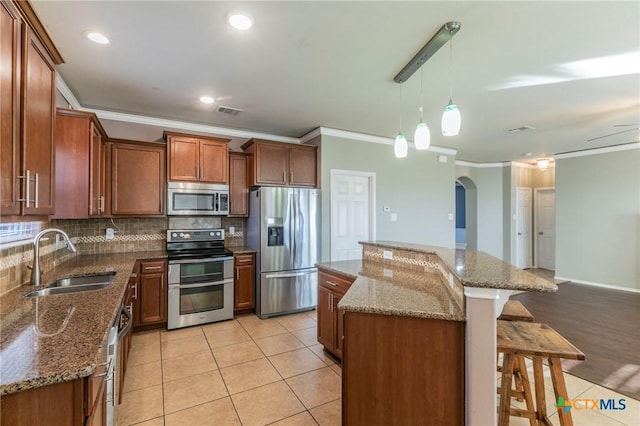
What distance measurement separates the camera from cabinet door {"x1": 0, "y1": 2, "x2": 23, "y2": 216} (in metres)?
1.24

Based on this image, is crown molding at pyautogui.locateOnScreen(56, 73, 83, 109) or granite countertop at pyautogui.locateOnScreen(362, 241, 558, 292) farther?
crown molding at pyautogui.locateOnScreen(56, 73, 83, 109)

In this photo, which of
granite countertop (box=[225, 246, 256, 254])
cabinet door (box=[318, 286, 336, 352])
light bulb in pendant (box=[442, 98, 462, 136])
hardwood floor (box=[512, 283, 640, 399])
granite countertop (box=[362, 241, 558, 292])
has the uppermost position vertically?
light bulb in pendant (box=[442, 98, 462, 136])

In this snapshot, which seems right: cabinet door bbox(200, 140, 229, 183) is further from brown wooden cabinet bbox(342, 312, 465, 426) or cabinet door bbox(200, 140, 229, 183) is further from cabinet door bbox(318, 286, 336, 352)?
brown wooden cabinet bbox(342, 312, 465, 426)

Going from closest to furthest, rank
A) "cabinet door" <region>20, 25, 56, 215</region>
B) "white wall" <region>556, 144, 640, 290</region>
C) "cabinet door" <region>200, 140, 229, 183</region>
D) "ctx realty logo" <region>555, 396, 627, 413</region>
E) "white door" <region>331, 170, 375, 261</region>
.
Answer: "cabinet door" <region>20, 25, 56, 215</region> → "ctx realty logo" <region>555, 396, 627, 413</region> → "cabinet door" <region>200, 140, 229, 183</region> → "white door" <region>331, 170, 375, 261</region> → "white wall" <region>556, 144, 640, 290</region>

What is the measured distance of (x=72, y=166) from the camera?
263cm

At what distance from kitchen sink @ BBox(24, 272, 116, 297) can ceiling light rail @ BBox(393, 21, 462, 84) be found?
119 inches

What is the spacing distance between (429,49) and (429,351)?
85.7 inches

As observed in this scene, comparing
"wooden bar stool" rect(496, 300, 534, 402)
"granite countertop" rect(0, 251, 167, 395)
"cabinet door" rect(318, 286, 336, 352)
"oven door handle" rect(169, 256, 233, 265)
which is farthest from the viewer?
"oven door handle" rect(169, 256, 233, 265)

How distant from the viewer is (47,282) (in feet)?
7.02

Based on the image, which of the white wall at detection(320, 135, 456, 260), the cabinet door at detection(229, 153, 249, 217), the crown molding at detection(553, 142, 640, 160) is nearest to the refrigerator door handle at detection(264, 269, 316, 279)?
the white wall at detection(320, 135, 456, 260)

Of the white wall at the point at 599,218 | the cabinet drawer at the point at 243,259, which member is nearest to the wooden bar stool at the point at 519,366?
the cabinet drawer at the point at 243,259

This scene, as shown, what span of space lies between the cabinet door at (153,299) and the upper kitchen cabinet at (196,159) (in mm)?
1253

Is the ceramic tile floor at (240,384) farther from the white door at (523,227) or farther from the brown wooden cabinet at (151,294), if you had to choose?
the white door at (523,227)

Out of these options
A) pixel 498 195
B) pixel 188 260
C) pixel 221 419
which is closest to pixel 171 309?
pixel 188 260
